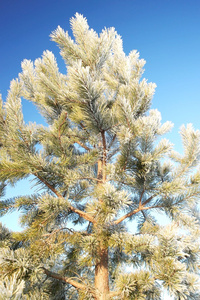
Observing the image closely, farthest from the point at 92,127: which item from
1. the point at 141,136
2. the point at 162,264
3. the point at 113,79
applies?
the point at 162,264

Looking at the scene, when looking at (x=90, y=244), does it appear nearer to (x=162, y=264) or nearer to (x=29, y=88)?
(x=162, y=264)

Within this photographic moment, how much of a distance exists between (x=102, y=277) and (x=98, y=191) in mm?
1032

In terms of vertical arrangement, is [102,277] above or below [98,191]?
below

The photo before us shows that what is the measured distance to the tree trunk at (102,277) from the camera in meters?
2.25

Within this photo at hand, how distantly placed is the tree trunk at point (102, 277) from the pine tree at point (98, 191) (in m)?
0.01

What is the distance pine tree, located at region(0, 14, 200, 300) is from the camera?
199 centimetres

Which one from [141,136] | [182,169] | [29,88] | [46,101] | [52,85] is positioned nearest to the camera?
[141,136]

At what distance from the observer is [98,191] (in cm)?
228

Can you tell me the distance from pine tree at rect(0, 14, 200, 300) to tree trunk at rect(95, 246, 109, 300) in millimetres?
10

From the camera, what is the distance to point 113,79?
3.65 metres

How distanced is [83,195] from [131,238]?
3.61ft

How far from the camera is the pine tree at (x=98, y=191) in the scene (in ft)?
6.52

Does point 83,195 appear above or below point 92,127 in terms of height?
below

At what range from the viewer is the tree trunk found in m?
2.25
